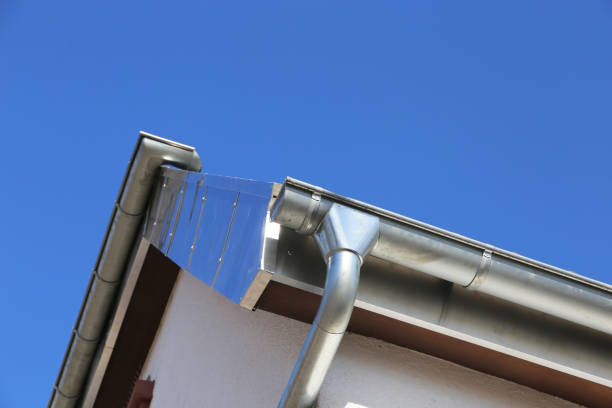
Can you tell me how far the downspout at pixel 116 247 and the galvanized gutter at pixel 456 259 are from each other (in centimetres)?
266

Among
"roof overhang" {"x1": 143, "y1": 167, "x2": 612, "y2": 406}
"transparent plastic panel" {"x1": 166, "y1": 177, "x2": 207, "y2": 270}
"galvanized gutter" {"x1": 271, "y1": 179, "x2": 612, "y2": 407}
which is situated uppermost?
"transparent plastic panel" {"x1": 166, "y1": 177, "x2": 207, "y2": 270}

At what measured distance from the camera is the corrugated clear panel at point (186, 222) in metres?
3.79

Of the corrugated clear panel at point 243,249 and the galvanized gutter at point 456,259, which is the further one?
the corrugated clear panel at point 243,249

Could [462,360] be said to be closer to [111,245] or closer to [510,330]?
[510,330]

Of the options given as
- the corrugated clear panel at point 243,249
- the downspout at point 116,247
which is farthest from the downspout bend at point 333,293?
the downspout at point 116,247

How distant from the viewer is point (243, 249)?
2.63m

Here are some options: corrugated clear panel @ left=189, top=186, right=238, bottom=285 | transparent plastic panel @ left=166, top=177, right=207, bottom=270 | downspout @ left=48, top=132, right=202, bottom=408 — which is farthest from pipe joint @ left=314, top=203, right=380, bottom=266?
downspout @ left=48, top=132, right=202, bottom=408

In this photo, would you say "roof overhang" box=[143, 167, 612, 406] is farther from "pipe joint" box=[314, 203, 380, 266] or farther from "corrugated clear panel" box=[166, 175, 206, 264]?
"corrugated clear panel" box=[166, 175, 206, 264]

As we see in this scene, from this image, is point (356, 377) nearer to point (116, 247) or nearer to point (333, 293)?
point (333, 293)

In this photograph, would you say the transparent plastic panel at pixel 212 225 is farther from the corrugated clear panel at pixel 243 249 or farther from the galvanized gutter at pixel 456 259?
the galvanized gutter at pixel 456 259

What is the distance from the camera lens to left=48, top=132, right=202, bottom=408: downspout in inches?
189

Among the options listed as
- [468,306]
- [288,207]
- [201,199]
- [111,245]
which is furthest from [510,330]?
[111,245]

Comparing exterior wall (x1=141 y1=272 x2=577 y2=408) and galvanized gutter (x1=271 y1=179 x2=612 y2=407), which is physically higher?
galvanized gutter (x1=271 y1=179 x2=612 y2=407)

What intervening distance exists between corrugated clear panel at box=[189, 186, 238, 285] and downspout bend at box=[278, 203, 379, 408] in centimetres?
89
